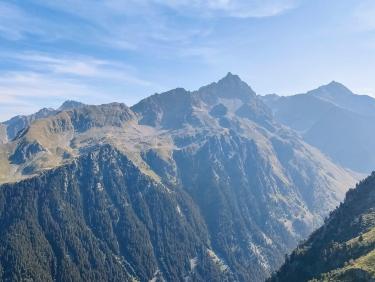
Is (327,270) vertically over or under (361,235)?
under

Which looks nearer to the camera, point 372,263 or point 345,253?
point 372,263

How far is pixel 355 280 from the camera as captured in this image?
6206 inches

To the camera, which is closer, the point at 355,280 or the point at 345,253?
the point at 355,280

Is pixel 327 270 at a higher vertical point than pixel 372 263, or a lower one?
lower

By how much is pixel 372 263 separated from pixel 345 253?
111 feet

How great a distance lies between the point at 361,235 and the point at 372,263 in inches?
1541

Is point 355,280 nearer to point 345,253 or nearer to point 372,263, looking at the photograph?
point 372,263

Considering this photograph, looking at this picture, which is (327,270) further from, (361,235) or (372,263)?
(372,263)

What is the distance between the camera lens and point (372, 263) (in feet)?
525

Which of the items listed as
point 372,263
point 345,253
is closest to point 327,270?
point 345,253

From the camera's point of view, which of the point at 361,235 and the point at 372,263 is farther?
the point at 361,235

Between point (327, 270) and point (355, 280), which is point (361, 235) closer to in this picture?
point (327, 270)

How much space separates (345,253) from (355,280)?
121 feet

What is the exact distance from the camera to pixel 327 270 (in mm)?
194000
